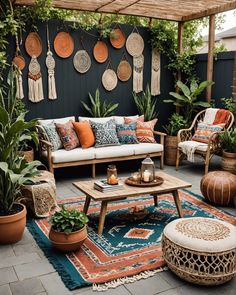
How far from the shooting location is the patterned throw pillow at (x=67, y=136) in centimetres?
550

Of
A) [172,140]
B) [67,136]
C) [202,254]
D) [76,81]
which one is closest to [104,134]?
[67,136]

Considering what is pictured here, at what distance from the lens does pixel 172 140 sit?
6402 millimetres

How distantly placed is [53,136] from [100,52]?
1933 mm

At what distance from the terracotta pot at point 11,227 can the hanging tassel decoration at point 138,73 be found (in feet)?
13.5

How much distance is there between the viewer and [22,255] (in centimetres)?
316

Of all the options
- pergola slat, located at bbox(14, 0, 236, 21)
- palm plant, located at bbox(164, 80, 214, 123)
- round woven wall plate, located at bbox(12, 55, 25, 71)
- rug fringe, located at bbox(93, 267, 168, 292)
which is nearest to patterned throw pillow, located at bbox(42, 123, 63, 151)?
round woven wall plate, located at bbox(12, 55, 25, 71)

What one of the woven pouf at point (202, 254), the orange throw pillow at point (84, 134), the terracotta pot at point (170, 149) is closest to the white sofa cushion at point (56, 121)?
the orange throw pillow at point (84, 134)

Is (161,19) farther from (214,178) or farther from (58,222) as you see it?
(58,222)

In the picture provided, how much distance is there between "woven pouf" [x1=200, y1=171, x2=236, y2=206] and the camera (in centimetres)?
429

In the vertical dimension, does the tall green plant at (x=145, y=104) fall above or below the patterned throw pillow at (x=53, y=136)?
above

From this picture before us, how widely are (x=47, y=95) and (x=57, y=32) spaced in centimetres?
108

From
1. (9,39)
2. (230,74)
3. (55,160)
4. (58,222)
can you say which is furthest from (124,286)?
(230,74)

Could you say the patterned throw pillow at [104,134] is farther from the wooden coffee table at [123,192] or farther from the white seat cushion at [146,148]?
the wooden coffee table at [123,192]

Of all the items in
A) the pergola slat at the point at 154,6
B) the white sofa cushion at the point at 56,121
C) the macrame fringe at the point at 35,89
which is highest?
the pergola slat at the point at 154,6
